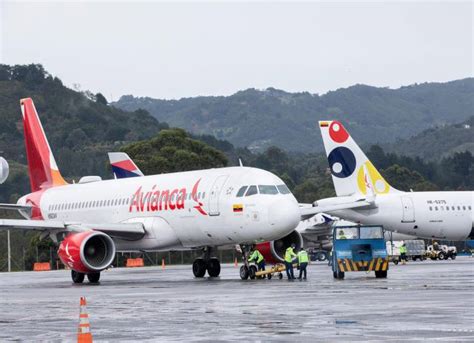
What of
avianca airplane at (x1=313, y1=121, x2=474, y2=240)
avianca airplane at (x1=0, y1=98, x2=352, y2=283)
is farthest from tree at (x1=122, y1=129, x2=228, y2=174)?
avianca airplane at (x1=0, y1=98, x2=352, y2=283)

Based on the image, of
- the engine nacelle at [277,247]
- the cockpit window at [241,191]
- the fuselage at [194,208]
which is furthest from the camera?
the engine nacelle at [277,247]

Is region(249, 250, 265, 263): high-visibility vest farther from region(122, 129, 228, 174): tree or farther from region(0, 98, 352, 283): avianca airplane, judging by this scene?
region(122, 129, 228, 174): tree

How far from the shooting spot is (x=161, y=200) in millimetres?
44938

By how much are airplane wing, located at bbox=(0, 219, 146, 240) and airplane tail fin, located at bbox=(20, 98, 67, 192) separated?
11.4 metres

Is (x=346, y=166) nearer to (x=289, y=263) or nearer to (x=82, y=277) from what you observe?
(x=289, y=263)

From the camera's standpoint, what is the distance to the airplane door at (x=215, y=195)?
4188cm

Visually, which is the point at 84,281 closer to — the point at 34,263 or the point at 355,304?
the point at 355,304

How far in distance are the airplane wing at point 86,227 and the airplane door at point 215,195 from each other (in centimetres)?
401

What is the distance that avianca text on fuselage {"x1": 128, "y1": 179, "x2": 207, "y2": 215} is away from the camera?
43.5 meters

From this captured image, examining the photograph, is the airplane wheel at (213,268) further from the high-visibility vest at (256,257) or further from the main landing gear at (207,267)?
the high-visibility vest at (256,257)

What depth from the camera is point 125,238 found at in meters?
45.1

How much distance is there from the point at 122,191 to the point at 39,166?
986 cm

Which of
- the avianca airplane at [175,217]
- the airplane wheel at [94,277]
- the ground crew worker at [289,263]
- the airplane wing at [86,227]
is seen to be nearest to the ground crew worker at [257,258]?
the avianca airplane at [175,217]

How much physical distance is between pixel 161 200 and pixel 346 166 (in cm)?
2336
